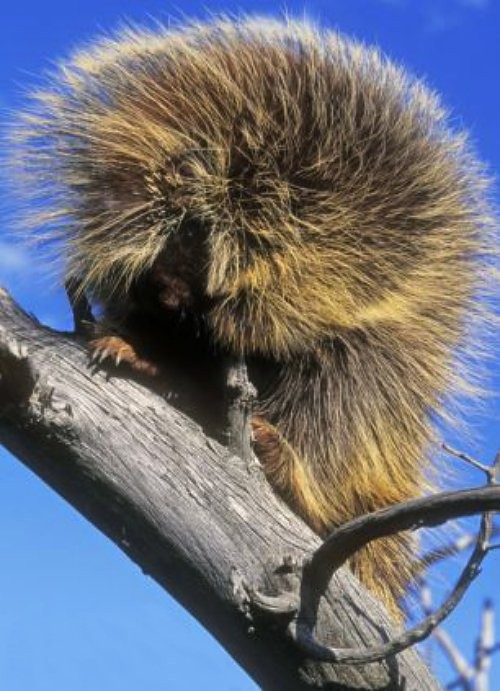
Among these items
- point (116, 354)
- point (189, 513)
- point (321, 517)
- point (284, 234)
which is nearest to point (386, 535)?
point (189, 513)

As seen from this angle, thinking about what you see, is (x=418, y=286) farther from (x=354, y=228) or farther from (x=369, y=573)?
(x=369, y=573)

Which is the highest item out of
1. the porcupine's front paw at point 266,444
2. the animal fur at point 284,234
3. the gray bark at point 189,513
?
the animal fur at point 284,234

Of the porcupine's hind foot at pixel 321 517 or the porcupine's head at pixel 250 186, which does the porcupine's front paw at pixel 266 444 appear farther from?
the porcupine's head at pixel 250 186

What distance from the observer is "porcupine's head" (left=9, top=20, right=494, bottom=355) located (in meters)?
2.12

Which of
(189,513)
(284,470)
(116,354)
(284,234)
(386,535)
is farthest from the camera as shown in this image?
(284,234)

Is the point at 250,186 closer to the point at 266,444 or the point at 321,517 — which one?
the point at 266,444

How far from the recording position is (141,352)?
194 centimetres

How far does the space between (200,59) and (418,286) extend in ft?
2.22

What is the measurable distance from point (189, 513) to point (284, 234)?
2.82ft

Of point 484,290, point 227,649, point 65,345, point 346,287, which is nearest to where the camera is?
point 227,649

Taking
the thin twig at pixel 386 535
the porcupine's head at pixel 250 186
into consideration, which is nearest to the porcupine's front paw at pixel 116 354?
the porcupine's head at pixel 250 186

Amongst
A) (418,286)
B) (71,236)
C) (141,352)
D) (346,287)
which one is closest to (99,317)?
(71,236)

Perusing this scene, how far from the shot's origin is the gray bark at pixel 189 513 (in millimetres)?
1425

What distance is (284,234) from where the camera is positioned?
2.19 metres
